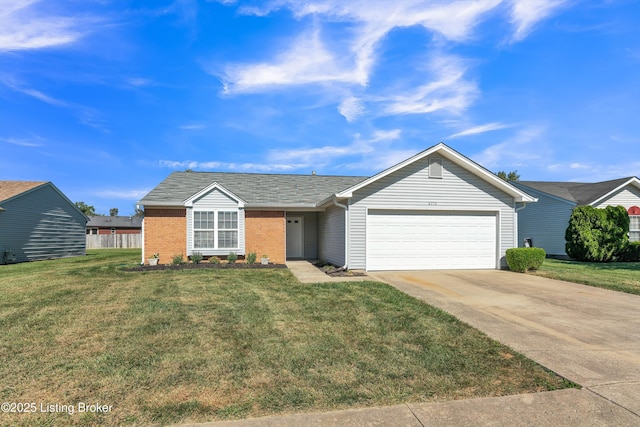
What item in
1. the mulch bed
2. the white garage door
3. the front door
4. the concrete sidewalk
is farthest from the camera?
the front door

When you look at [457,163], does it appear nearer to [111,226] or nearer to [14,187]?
[14,187]

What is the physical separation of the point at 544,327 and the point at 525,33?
9377 mm

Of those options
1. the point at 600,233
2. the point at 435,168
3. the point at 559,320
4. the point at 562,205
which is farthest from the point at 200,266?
the point at 562,205

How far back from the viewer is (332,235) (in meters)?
14.9

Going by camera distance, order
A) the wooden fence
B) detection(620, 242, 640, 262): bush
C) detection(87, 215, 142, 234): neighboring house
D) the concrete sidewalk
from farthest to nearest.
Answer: detection(87, 215, 142, 234): neighboring house
the wooden fence
detection(620, 242, 640, 262): bush
the concrete sidewalk

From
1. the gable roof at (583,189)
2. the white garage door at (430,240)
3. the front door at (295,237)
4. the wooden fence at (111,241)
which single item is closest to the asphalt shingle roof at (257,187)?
the front door at (295,237)

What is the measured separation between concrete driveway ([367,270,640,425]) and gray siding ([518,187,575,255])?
37.0 ft

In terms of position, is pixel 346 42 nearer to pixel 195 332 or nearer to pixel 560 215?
pixel 195 332

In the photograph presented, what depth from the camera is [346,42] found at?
37.3 feet

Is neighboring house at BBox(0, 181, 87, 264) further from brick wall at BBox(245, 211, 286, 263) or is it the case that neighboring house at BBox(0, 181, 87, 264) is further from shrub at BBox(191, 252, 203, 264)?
brick wall at BBox(245, 211, 286, 263)

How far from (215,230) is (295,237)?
470 centimetres

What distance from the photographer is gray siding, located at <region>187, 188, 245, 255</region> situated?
48.7 feet

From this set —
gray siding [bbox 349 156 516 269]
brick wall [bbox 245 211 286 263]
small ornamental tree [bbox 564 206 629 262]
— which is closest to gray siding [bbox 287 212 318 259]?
brick wall [bbox 245 211 286 263]

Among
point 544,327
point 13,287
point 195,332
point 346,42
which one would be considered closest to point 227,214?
point 13,287
